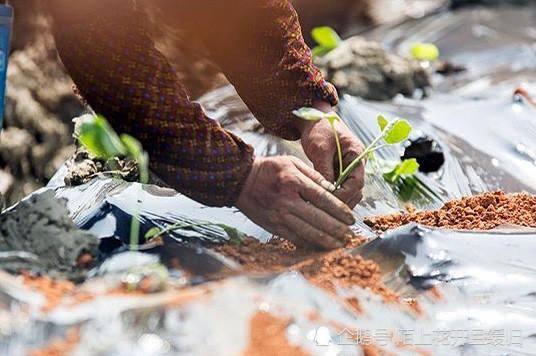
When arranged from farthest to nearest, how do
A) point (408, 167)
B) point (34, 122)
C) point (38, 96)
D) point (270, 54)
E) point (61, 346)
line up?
1. point (38, 96)
2. point (34, 122)
3. point (408, 167)
4. point (270, 54)
5. point (61, 346)

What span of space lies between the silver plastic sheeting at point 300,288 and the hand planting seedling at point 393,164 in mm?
55

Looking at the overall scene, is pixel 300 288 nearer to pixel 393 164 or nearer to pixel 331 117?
pixel 331 117

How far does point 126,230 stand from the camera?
1670mm

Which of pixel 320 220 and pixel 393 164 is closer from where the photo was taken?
pixel 320 220

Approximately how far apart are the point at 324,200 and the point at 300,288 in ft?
0.80

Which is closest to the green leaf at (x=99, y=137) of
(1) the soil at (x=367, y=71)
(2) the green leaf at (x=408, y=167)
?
(2) the green leaf at (x=408, y=167)

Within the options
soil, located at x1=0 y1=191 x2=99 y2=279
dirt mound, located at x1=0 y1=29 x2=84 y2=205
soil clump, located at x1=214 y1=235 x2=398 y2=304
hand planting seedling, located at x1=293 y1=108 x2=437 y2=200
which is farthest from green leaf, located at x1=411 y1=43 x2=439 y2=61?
soil, located at x1=0 y1=191 x2=99 y2=279

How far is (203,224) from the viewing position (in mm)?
1785

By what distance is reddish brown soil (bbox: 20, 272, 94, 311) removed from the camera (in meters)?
1.36

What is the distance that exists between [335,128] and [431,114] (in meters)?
1.06

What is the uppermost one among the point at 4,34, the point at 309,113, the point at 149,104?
the point at 4,34

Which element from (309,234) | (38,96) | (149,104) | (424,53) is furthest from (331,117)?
(38,96)

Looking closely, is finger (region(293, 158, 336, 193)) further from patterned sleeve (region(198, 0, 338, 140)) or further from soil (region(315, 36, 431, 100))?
soil (region(315, 36, 431, 100))

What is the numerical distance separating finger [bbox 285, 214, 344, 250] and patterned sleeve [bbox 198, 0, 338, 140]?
330mm
